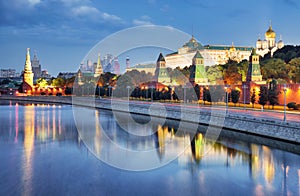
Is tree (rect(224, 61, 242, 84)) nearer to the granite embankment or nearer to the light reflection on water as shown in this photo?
the granite embankment

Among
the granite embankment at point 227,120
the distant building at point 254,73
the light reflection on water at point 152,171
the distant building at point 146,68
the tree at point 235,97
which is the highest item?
the distant building at point 146,68

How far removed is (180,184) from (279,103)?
78.3ft

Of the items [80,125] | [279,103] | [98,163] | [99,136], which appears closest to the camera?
[98,163]

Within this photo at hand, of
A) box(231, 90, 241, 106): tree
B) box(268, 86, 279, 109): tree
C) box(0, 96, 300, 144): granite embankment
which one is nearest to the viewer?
box(0, 96, 300, 144): granite embankment

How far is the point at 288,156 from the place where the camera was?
1766 cm

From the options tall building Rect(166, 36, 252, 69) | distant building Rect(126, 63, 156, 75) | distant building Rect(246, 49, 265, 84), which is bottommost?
distant building Rect(246, 49, 265, 84)

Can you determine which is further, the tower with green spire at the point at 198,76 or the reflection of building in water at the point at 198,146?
the tower with green spire at the point at 198,76

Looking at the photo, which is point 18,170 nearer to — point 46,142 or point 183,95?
point 46,142

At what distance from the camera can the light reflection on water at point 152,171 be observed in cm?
1344

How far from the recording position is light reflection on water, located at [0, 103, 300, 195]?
13.4 m

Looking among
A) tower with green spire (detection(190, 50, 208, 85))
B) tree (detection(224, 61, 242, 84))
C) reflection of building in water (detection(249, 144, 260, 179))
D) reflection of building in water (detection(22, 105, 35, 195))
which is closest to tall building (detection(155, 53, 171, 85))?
tower with green spire (detection(190, 50, 208, 85))

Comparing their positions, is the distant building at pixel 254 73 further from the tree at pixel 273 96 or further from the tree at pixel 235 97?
the tree at pixel 273 96

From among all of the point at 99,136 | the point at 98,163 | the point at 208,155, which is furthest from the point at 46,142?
the point at 208,155

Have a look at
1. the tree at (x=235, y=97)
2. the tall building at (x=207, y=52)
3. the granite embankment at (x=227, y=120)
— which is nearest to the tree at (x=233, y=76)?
the granite embankment at (x=227, y=120)
